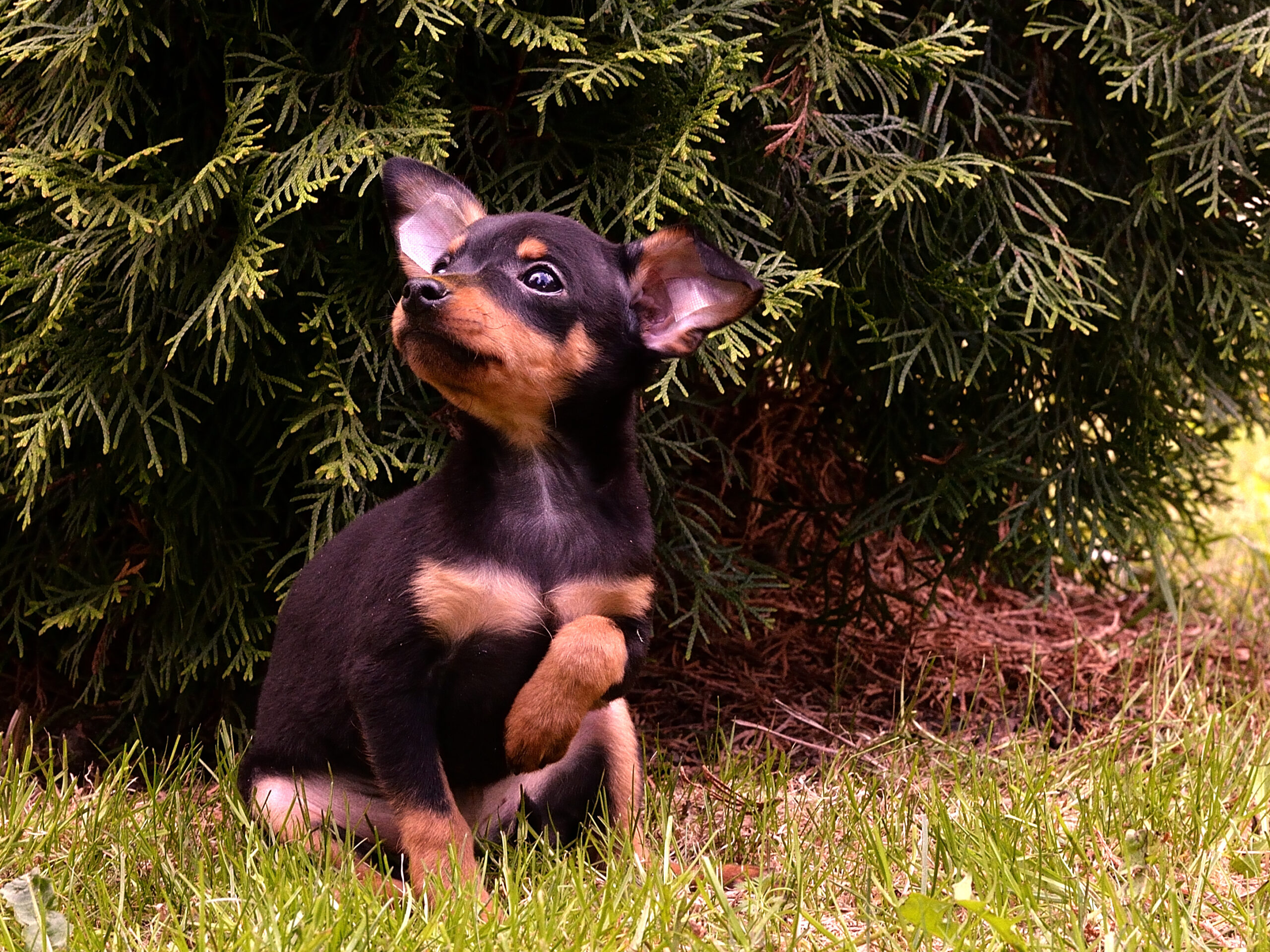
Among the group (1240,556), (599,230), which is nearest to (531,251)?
(599,230)

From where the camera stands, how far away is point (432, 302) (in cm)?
285

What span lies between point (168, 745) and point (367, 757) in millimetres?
1530

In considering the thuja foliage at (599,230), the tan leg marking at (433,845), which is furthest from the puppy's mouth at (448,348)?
the tan leg marking at (433,845)

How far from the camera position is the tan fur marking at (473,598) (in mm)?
2998

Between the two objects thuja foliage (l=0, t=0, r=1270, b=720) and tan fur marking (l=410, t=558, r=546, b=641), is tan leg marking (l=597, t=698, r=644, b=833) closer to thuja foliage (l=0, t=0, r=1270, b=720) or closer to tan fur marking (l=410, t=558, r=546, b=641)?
tan fur marking (l=410, t=558, r=546, b=641)

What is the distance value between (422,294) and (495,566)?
62cm

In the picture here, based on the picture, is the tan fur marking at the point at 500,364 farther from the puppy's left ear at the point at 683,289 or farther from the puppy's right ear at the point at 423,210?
the puppy's right ear at the point at 423,210

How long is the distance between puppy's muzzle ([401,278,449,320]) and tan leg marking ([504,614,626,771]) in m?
0.74

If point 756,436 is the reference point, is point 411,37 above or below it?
above

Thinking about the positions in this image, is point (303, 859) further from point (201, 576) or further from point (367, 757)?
point (201, 576)

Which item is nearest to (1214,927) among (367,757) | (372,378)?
(367,757)

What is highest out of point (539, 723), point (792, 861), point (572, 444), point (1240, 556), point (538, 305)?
point (538, 305)

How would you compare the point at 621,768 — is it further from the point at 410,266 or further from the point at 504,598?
the point at 410,266

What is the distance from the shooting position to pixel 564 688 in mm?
2936
